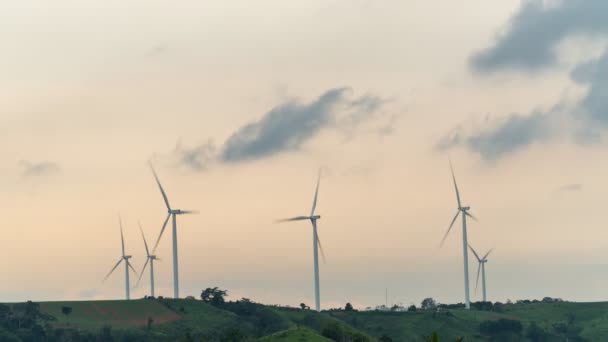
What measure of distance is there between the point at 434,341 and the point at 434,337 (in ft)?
2.88

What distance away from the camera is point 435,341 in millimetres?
171125

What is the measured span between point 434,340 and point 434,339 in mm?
195

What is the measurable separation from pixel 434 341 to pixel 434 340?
7.7 inches

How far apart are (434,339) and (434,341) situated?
391mm

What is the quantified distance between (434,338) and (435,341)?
2.32 ft

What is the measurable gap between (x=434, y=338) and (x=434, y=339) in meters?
0.30

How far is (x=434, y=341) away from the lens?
171125 millimetres

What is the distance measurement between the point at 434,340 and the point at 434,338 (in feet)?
1.61

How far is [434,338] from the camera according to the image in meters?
171

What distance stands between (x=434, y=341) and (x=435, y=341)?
13 cm

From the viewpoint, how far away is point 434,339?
17088 cm

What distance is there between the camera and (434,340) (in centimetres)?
17100

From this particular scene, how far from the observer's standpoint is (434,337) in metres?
170
